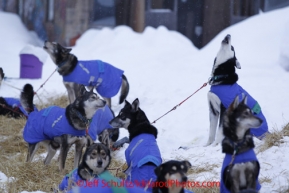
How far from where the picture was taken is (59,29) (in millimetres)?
17656

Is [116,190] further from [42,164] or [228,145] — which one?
[42,164]

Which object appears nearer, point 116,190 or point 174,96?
point 116,190

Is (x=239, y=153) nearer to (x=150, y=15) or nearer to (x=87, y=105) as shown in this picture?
(x=87, y=105)

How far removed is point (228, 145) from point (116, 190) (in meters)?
1.59

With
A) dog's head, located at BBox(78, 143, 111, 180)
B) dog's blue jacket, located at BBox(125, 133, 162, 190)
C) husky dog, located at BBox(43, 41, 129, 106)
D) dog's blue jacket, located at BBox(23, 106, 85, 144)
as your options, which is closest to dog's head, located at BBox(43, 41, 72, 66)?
husky dog, located at BBox(43, 41, 129, 106)

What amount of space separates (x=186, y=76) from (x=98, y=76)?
2.66 metres

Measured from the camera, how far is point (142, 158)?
4.93 metres

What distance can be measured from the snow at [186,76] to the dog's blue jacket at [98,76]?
68 cm

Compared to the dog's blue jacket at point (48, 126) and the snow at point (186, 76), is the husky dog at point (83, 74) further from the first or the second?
the dog's blue jacket at point (48, 126)

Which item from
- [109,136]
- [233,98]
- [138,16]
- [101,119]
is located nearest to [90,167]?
[101,119]

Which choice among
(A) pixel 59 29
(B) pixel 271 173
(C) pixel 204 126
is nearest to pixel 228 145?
(B) pixel 271 173

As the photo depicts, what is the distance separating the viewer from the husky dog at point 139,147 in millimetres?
4871

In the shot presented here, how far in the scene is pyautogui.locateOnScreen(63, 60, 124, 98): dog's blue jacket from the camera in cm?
866

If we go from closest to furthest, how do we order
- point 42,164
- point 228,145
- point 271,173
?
point 228,145
point 271,173
point 42,164
